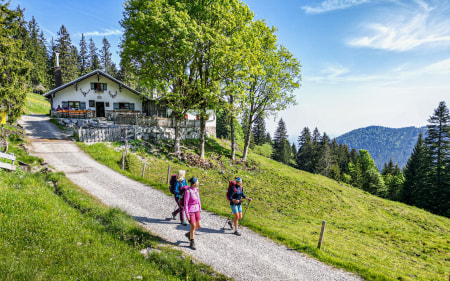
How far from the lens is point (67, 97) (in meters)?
39.1

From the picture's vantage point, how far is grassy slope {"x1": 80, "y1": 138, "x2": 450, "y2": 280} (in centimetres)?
1034

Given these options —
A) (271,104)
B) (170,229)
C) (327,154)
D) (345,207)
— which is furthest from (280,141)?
(170,229)

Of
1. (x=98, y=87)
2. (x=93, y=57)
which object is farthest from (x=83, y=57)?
(x=98, y=87)

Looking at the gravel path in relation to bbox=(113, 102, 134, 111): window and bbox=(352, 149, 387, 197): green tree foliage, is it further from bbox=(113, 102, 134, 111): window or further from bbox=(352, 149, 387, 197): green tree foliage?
bbox=(352, 149, 387, 197): green tree foliage

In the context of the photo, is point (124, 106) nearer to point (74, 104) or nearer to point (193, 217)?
point (74, 104)

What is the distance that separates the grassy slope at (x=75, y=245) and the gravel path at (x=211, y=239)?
832 mm

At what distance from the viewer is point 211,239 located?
9.45 metres

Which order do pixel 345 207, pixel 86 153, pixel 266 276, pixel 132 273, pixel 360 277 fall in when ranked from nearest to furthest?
pixel 132 273 → pixel 266 276 → pixel 360 277 → pixel 86 153 → pixel 345 207

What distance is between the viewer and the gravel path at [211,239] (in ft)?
25.4

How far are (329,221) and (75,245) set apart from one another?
58.4 feet

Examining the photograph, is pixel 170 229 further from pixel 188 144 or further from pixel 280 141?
pixel 280 141

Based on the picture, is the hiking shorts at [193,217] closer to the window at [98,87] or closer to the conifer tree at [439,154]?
the window at [98,87]

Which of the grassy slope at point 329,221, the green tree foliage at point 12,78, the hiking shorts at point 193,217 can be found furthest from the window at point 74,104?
the hiking shorts at point 193,217

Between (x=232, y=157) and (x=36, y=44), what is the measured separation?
Answer: 84350mm
